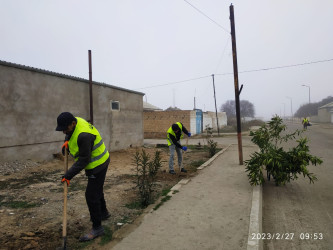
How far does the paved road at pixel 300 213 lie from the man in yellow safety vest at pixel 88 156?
2.27 m

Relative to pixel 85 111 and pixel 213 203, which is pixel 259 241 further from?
pixel 85 111

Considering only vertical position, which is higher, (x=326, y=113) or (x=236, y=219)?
(x=326, y=113)

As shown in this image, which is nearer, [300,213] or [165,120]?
[300,213]

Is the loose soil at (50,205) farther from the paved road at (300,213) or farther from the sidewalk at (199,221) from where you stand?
the paved road at (300,213)

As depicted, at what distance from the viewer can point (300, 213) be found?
162 inches

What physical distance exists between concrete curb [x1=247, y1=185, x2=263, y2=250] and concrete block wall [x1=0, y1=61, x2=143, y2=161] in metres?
7.49

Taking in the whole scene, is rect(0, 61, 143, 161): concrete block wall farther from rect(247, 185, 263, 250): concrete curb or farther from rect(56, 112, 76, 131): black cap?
rect(247, 185, 263, 250): concrete curb

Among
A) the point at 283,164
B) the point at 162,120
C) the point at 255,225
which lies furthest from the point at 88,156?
the point at 162,120

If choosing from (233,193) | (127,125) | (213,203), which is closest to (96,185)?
(213,203)

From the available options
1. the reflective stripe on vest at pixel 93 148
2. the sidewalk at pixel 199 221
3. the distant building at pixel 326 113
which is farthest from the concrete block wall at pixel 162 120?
the distant building at pixel 326 113

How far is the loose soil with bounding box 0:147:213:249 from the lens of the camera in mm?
3279

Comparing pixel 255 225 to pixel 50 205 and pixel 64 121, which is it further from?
pixel 50 205

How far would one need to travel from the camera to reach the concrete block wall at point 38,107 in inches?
309

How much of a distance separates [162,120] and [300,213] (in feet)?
66.5
